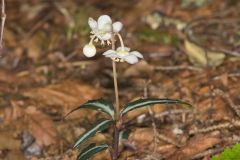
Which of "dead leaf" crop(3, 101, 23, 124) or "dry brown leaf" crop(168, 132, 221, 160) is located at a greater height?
"dead leaf" crop(3, 101, 23, 124)

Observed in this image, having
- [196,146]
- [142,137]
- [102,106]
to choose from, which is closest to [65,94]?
[142,137]

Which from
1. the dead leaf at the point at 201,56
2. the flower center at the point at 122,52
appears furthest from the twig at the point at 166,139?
the dead leaf at the point at 201,56

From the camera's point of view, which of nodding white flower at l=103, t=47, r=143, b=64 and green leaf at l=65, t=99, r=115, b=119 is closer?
nodding white flower at l=103, t=47, r=143, b=64

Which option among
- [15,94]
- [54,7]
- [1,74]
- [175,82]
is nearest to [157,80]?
[175,82]

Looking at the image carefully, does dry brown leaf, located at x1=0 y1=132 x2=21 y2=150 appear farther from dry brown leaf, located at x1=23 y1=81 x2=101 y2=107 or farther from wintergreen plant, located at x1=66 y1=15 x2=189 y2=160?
wintergreen plant, located at x1=66 y1=15 x2=189 y2=160

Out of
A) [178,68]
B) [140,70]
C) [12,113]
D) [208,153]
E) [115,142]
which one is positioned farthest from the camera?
[140,70]

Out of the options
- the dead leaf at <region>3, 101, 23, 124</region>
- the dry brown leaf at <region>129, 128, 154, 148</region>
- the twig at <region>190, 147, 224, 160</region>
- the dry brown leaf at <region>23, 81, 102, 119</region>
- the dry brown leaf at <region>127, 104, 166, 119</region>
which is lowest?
the twig at <region>190, 147, 224, 160</region>

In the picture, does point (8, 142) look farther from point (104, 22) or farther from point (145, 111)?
point (104, 22)

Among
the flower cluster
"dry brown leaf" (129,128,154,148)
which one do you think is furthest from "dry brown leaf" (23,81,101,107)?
the flower cluster
